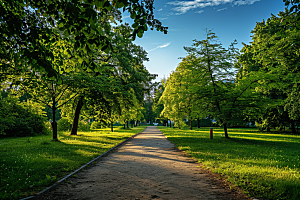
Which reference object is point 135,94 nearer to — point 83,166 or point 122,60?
point 122,60

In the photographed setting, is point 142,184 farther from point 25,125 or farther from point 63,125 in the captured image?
point 63,125

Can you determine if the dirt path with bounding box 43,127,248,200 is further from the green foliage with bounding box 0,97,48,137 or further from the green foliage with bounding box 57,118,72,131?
the green foliage with bounding box 57,118,72,131

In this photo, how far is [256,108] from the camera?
54.2 ft

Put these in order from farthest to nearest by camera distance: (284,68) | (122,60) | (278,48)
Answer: (122,60)
(284,68)
(278,48)

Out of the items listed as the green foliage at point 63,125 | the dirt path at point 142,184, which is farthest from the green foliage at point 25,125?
the dirt path at point 142,184

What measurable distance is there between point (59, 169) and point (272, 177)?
689 cm

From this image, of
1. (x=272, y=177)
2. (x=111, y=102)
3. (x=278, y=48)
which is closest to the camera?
(x=272, y=177)

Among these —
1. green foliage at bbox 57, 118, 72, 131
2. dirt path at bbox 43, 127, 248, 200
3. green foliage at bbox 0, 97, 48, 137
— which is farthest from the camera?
green foliage at bbox 57, 118, 72, 131

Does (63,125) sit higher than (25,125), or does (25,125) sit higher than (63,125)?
(25,125)

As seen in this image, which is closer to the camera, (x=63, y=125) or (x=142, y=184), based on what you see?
(x=142, y=184)

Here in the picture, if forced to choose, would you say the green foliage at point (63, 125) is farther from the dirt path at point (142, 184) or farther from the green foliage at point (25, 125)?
the dirt path at point (142, 184)

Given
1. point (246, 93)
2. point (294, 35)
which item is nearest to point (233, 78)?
point (246, 93)

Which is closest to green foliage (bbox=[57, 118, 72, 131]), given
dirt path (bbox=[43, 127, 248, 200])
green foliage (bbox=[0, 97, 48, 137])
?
green foliage (bbox=[0, 97, 48, 137])

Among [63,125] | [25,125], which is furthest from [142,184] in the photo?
[63,125]
